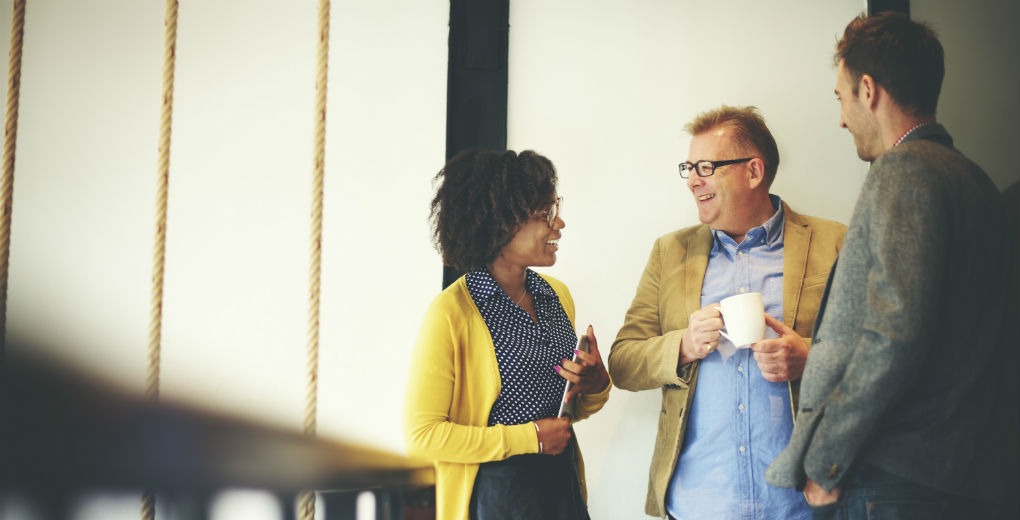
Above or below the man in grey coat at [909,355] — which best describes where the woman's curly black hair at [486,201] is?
above

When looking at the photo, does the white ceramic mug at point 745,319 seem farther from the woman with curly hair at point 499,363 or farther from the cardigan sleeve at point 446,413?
the cardigan sleeve at point 446,413

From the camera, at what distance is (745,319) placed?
4.72 feet

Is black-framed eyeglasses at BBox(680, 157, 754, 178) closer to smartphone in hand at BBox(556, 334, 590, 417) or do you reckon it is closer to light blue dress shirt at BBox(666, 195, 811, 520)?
light blue dress shirt at BBox(666, 195, 811, 520)

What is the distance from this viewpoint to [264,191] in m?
2.22

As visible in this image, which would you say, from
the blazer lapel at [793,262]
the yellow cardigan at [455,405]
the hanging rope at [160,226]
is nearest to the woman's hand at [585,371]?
the yellow cardigan at [455,405]

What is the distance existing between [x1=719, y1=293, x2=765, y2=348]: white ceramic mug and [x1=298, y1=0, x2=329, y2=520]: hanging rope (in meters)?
0.89

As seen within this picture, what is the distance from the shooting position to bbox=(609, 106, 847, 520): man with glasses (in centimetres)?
159

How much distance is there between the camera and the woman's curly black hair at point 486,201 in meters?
1.66

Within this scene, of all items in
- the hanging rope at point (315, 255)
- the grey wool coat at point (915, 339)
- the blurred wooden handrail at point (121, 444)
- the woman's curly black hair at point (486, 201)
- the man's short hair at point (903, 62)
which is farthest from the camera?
the woman's curly black hair at point (486, 201)

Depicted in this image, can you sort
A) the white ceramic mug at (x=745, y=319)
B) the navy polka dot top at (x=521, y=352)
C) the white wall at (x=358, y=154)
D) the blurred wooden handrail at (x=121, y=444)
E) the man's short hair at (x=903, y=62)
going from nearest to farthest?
the blurred wooden handrail at (x=121, y=444) → the man's short hair at (x=903, y=62) → the white ceramic mug at (x=745, y=319) → the navy polka dot top at (x=521, y=352) → the white wall at (x=358, y=154)

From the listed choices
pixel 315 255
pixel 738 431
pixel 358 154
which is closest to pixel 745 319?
pixel 738 431

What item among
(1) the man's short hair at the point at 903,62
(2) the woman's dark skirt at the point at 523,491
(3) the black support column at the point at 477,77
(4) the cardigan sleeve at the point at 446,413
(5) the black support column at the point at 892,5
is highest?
(5) the black support column at the point at 892,5

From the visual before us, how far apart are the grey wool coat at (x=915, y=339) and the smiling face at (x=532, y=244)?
0.74 meters

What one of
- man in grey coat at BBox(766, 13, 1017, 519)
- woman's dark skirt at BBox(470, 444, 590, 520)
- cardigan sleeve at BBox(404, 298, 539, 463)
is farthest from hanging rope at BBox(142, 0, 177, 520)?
man in grey coat at BBox(766, 13, 1017, 519)
